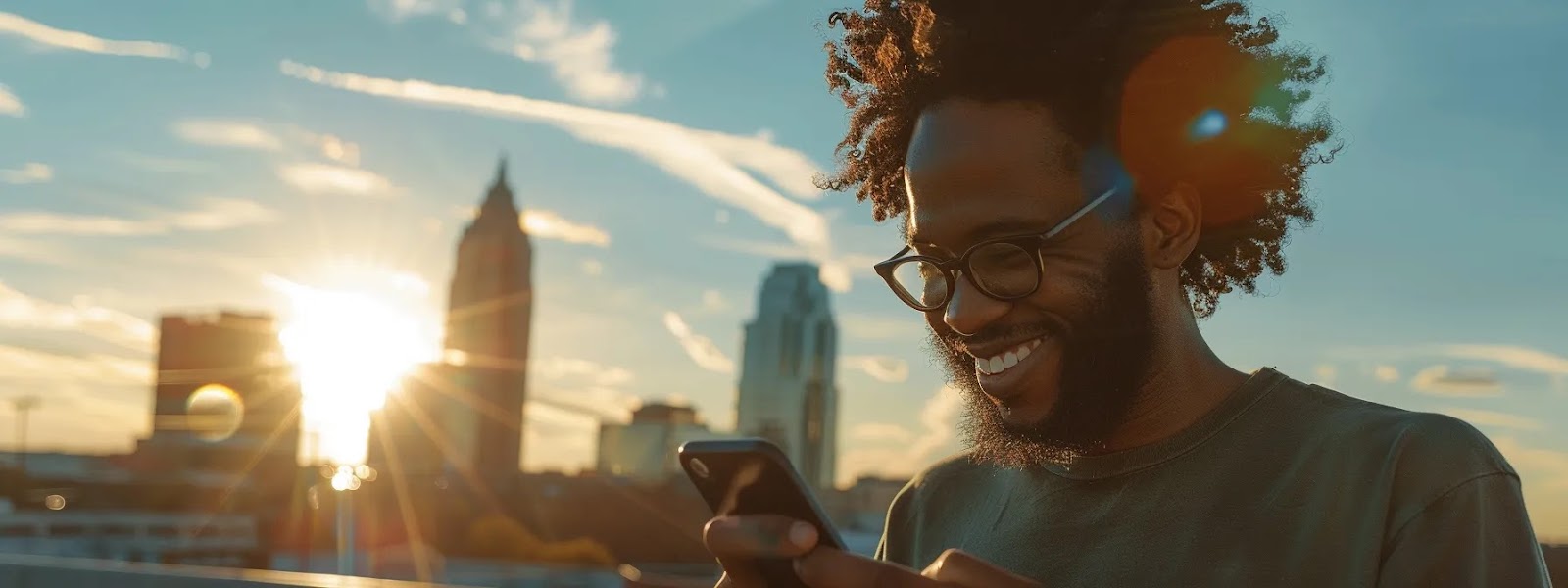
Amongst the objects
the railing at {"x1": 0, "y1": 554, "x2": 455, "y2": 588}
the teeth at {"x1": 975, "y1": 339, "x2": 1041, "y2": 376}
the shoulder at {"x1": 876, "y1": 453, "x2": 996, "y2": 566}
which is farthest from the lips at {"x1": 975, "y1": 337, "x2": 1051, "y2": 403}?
the railing at {"x1": 0, "y1": 554, "x2": 455, "y2": 588}

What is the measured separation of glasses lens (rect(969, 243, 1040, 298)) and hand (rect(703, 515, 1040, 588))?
0.54 metres

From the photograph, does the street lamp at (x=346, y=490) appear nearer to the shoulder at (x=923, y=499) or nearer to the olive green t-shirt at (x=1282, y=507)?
the shoulder at (x=923, y=499)

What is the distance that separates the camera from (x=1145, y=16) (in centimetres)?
221

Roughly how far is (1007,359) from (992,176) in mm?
257

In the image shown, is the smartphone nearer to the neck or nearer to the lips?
the lips

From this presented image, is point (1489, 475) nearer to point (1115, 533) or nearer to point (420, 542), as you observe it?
point (1115, 533)

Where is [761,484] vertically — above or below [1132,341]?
below

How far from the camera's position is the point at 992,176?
6.72 feet

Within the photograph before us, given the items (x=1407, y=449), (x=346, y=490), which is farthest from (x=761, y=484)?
(x=346, y=490)

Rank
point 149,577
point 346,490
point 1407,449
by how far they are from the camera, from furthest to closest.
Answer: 1. point 346,490
2. point 149,577
3. point 1407,449

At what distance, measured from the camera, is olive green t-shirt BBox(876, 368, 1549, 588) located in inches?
66.5

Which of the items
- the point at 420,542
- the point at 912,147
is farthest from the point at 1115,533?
the point at 420,542

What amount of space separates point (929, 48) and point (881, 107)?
1.19 ft

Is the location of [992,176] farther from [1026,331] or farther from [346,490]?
[346,490]
